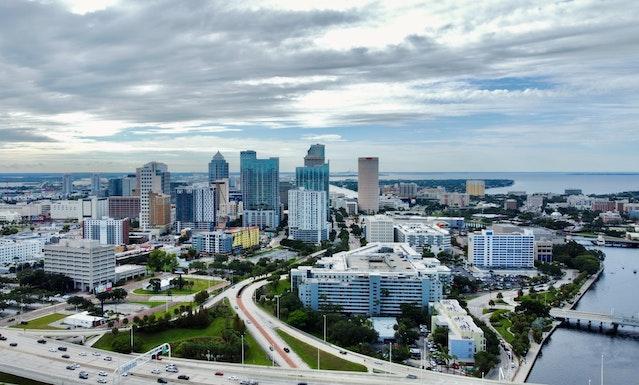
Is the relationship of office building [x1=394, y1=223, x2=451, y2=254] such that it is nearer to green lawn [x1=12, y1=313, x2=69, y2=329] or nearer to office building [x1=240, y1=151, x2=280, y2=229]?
office building [x1=240, y1=151, x2=280, y2=229]

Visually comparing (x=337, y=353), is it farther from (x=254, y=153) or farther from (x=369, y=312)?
(x=254, y=153)

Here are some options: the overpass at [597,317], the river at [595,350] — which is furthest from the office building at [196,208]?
the overpass at [597,317]

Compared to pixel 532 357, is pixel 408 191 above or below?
above

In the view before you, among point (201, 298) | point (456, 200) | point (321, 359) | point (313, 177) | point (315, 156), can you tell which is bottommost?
point (321, 359)

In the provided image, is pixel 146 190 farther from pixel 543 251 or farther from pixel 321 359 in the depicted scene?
pixel 321 359

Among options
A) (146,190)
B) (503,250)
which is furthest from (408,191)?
(503,250)

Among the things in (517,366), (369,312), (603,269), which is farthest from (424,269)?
(603,269)
